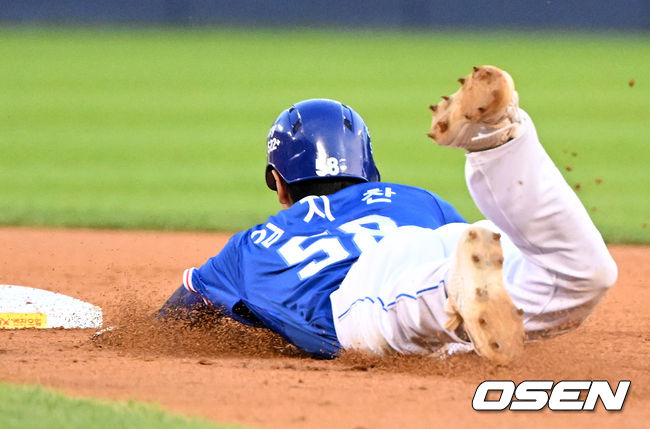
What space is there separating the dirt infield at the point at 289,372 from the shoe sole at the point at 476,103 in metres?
0.75

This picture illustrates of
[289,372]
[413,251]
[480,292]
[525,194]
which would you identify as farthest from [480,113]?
[289,372]

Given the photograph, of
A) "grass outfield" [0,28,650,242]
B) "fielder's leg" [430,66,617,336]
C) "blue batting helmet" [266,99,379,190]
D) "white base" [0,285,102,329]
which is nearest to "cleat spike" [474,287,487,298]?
"fielder's leg" [430,66,617,336]

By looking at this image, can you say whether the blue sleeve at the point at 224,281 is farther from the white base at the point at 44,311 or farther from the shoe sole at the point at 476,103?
the shoe sole at the point at 476,103

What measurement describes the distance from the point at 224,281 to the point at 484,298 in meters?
1.30

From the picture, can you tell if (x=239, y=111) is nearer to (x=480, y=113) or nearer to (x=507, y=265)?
(x=507, y=265)

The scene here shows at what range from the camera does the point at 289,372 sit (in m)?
3.28

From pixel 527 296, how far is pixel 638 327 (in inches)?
72.3

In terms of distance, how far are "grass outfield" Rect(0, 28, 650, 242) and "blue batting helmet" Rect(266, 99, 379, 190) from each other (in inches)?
129

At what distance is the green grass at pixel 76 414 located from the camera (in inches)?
102

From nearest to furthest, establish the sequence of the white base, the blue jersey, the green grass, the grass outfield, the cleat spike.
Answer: the green grass < the cleat spike < the blue jersey < the white base < the grass outfield

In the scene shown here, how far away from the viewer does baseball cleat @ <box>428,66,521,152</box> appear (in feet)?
8.79

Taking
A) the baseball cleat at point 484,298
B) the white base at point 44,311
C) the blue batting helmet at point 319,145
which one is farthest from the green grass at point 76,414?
the white base at point 44,311

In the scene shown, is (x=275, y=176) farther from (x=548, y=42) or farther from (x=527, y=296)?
(x=548, y=42)

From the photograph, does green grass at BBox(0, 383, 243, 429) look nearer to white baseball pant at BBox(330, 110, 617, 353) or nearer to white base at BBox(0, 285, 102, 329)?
white baseball pant at BBox(330, 110, 617, 353)
